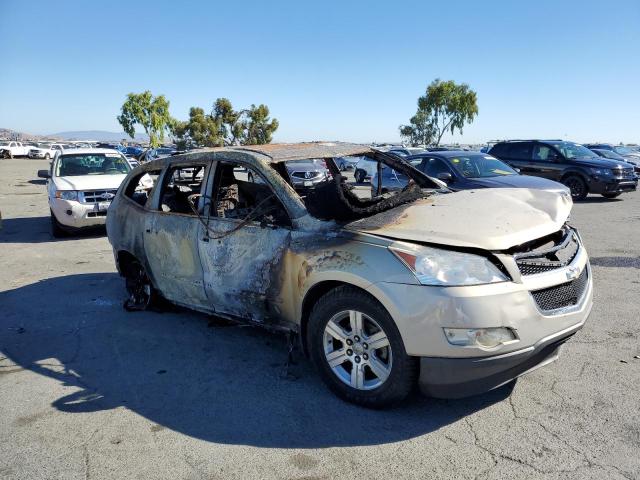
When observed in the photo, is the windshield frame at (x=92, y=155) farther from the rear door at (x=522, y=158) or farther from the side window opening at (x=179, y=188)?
the rear door at (x=522, y=158)

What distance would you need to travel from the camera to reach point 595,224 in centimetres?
1067

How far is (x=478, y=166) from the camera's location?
1016cm

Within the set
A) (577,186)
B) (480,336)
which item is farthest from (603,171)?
(480,336)

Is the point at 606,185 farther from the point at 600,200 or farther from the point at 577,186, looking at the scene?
the point at 600,200

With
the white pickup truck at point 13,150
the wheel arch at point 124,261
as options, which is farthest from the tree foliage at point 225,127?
the wheel arch at point 124,261

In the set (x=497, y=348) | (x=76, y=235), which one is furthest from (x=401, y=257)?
(x=76, y=235)

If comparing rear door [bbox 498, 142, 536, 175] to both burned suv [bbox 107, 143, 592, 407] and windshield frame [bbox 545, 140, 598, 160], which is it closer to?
windshield frame [bbox 545, 140, 598, 160]

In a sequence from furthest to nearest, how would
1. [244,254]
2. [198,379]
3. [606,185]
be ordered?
[606,185] → [244,254] → [198,379]

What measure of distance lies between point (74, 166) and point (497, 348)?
10576 millimetres

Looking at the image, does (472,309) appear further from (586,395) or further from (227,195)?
(227,195)

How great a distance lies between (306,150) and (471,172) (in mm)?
6323

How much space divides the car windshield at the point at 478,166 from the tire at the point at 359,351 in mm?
7209

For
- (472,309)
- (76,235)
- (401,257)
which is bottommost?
(76,235)

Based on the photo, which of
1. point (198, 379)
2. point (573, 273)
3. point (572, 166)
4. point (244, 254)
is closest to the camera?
point (573, 273)
